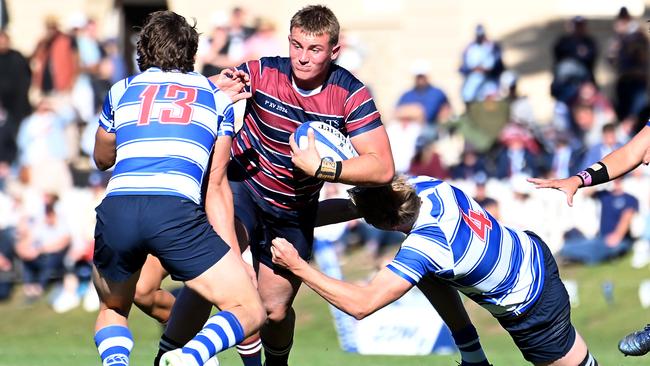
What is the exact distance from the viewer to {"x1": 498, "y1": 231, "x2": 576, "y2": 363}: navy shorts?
6.74 metres

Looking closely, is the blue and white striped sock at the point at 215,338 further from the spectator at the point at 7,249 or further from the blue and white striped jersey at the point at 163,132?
the spectator at the point at 7,249

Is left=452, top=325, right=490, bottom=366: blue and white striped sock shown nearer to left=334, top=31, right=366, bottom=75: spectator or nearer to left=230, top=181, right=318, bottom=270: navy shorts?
left=230, top=181, right=318, bottom=270: navy shorts

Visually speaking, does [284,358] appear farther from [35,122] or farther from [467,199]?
[35,122]

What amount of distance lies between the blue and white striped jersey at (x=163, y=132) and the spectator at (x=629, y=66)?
33.7ft

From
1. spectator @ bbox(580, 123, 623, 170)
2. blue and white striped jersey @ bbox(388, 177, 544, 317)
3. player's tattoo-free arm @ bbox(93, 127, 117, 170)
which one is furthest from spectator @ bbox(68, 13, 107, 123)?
blue and white striped jersey @ bbox(388, 177, 544, 317)

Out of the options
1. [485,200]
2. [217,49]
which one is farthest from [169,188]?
[217,49]

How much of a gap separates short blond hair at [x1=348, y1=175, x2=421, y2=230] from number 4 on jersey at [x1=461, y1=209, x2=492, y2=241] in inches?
10.5

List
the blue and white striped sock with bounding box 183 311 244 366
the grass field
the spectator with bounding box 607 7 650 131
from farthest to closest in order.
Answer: the spectator with bounding box 607 7 650 131
the grass field
the blue and white striped sock with bounding box 183 311 244 366

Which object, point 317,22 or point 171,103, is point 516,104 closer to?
point 317,22

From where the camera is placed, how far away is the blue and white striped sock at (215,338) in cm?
594

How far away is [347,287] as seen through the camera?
6.12m

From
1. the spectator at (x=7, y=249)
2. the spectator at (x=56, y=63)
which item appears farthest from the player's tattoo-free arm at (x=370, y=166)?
the spectator at (x=56, y=63)

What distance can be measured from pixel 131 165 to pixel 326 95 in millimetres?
1227

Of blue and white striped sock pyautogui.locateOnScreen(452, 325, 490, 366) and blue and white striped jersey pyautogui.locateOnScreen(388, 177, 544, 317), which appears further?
blue and white striped sock pyautogui.locateOnScreen(452, 325, 490, 366)
